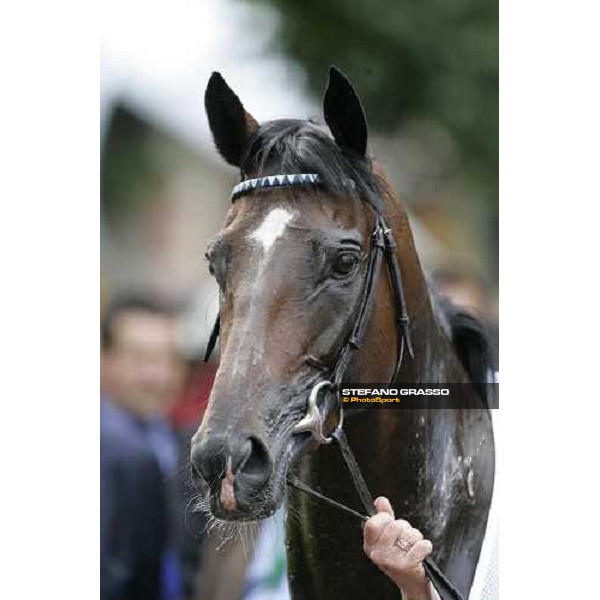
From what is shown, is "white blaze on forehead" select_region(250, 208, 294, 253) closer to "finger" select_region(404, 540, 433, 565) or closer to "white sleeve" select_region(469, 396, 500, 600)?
"finger" select_region(404, 540, 433, 565)

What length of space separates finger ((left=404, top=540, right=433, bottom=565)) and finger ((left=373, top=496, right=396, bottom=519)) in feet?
0.30

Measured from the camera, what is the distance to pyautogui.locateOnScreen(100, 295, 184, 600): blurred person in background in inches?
115

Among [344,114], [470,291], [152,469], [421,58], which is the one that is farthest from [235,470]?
[421,58]

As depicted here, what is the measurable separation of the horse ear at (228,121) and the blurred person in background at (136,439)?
2.19 ft

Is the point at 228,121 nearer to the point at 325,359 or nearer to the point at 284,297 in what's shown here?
the point at 284,297

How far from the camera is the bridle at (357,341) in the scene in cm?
212

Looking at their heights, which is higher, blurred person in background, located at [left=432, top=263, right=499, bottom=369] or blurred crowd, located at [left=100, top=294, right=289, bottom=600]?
blurred person in background, located at [left=432, top=263, right=499, bottom=369]

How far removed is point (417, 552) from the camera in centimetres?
226

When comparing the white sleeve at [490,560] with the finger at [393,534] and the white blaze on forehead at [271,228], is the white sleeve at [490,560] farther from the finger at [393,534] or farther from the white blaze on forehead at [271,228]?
the white blaze on forehead at [271,228]

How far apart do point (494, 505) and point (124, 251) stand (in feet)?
4.33

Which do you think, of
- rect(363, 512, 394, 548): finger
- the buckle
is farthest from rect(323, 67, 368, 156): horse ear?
rect(363, 512, 394, 548): finger
